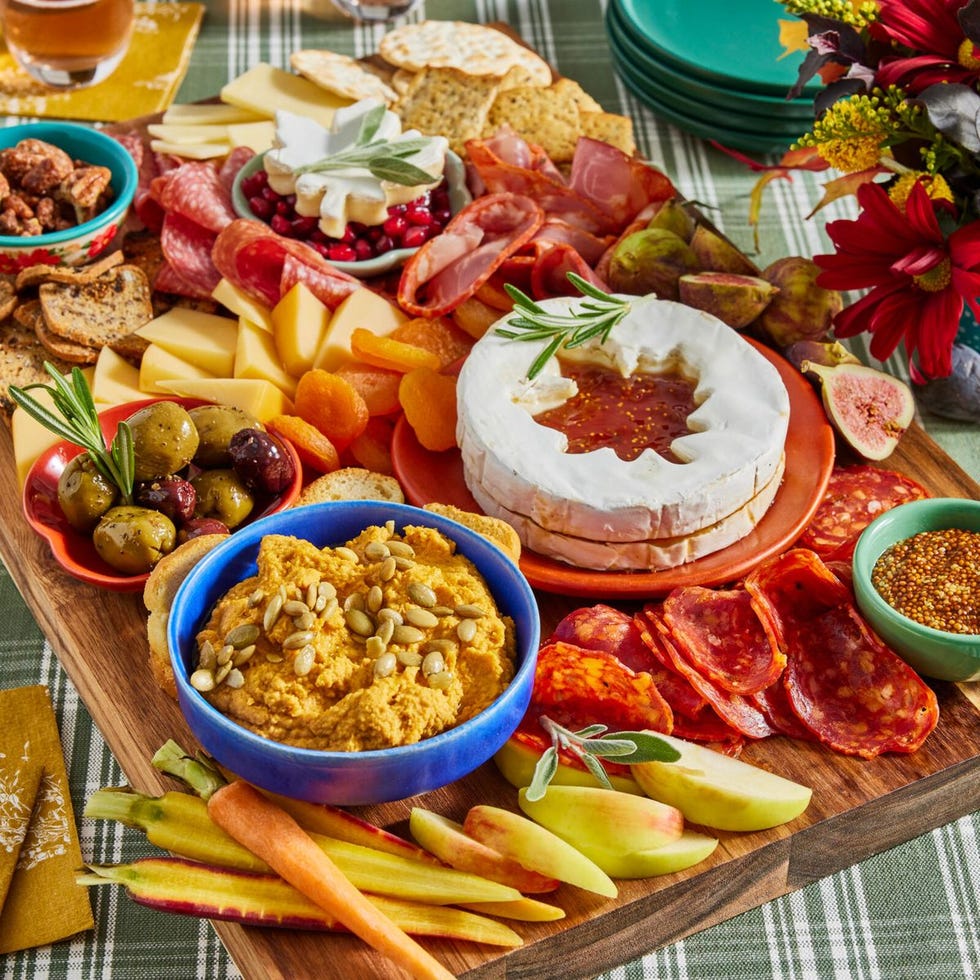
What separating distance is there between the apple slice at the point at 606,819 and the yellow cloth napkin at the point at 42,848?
2.93ft

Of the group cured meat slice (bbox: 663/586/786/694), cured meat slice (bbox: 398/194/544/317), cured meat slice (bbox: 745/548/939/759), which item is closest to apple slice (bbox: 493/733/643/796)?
cured meat slice (bbox: 663/586/786/694)

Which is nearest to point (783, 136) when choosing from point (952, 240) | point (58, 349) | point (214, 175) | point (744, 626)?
point (952, 240)

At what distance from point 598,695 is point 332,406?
954 millimetres

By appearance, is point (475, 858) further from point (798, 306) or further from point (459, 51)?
point (459, 51)

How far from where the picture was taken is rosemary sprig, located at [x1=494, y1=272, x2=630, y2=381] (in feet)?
9.46

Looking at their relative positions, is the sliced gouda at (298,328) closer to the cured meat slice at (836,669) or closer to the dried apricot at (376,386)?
the dried apricot at (376,386)

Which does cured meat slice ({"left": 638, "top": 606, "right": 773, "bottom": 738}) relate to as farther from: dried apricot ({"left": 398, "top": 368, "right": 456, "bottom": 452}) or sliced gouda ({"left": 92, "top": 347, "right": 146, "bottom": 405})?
sliced gouda ({"left": 92, "top": 347, "right": 146, "bottom": 405})

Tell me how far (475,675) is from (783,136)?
8.02 ft

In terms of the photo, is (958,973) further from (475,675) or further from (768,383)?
(768,383)

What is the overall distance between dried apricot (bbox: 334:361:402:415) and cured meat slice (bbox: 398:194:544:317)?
236mm

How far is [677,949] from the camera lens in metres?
2.45

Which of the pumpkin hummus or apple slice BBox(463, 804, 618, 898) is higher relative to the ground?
the pumpkin hummus

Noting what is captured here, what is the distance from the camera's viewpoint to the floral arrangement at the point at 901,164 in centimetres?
279

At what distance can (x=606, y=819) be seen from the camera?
2223 millimetres
